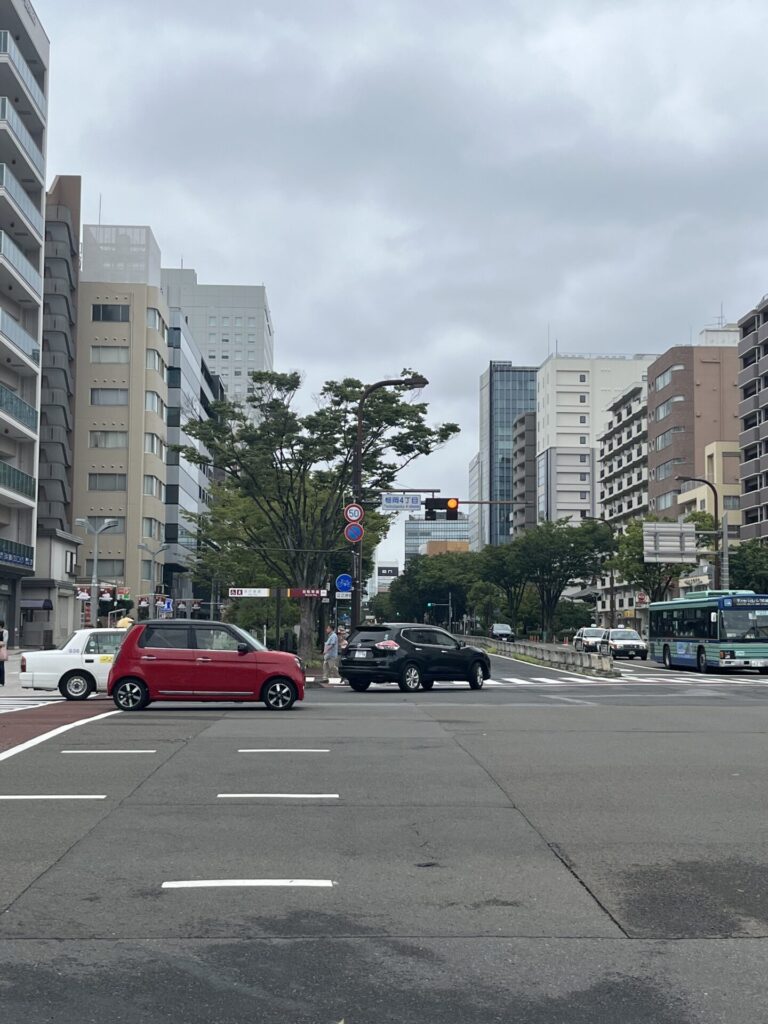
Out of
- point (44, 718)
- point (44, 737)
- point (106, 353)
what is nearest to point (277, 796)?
point (44, 737)

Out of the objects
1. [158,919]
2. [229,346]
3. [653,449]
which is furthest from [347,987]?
[229,346]

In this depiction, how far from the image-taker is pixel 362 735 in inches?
637

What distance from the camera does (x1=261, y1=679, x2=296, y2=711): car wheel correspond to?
21.2m

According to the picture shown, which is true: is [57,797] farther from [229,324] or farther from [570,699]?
[229,324]

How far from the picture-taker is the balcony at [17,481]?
5319cm

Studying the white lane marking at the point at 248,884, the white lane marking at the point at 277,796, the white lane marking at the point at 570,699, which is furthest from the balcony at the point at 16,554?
the white lane marking at the point at 248,884

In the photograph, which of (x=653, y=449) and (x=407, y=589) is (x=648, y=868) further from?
(x=407, y=589)

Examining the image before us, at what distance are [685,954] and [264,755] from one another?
27.2 ft

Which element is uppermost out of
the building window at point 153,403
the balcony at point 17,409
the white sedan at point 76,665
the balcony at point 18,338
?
the building window at point 153,403

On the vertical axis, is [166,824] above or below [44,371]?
below

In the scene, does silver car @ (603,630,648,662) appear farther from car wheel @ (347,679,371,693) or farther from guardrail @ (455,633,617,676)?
car wheel @ (347,679,371,693)

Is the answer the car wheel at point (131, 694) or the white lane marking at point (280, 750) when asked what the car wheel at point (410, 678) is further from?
the white lane marking at point (280, 750)

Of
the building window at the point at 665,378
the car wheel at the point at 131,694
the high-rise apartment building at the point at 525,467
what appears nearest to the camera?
the car wheel at the point at 131,694

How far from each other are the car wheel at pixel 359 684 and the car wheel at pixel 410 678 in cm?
89
